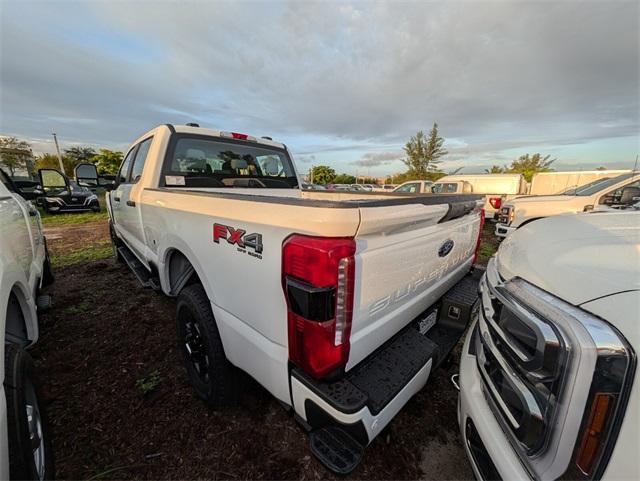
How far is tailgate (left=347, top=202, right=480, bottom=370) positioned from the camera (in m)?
1.22

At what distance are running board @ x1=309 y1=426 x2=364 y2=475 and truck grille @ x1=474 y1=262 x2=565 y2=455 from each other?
640mm

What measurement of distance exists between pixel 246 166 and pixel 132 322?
7.95ft

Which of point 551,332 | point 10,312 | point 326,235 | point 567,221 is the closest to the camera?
point 551,332

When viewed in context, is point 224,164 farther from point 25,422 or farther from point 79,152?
point 79,152

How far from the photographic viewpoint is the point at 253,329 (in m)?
1.48

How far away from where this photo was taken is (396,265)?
55.7 inches

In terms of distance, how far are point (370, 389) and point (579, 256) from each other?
1.06m

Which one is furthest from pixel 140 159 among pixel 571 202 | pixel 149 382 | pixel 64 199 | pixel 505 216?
pixel 64 199

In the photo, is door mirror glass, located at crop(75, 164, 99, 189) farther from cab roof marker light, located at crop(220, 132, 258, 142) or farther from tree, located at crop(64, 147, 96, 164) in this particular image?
tree, located at crop(64, 147, 96, 164)

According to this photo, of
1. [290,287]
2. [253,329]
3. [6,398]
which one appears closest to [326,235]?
[290,287]

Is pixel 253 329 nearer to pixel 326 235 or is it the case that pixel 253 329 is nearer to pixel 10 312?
pixel 326 235

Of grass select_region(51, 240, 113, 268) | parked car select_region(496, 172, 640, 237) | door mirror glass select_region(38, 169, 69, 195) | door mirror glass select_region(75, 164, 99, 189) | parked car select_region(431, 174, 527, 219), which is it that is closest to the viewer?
door mirror glass select_region(75, 164, 99, 189)

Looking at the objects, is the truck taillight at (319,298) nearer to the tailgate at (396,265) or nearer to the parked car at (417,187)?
the tailgate at (396,265)

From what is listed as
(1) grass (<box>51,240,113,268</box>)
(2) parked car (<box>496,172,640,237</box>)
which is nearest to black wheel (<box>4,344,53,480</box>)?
(1) grass (<box>51,240,113,268</box>)
